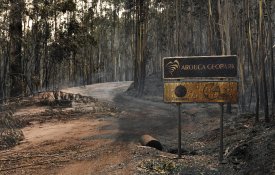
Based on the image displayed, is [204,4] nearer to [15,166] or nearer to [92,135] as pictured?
[92,135]

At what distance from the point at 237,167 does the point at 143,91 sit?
66.3 ft

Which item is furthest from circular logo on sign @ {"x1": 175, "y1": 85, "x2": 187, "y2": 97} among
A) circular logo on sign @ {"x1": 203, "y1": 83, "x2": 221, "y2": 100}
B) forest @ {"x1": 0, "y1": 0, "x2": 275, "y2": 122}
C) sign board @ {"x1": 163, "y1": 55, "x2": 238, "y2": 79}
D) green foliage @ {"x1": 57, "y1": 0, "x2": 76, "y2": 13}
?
green foliage @ {"x1": 57, "y1": 0, "x2": 76, "y2": 13}

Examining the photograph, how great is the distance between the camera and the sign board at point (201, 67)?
8312 mm

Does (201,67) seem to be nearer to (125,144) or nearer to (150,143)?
(150,143)

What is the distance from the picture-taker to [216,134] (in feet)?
38.5

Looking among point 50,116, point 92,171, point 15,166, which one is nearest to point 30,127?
point 50,116

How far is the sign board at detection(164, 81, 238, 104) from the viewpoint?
329 inches

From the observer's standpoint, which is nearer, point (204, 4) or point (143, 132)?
point (143, 132)

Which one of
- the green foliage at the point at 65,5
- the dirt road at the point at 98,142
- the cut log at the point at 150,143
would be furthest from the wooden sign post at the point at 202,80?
the green foliage at the point at 65,5

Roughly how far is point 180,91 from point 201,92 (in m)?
0.52

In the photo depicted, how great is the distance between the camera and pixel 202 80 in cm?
866

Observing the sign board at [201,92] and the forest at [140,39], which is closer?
the sign board at [201,92]

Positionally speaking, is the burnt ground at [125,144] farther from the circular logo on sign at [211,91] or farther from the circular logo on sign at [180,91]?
the circular logo on sign at [180,91]

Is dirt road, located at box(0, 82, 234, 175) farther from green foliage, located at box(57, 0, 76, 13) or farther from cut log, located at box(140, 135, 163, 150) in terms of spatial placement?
green foliage, located at box(57, 0, 76, 13)
